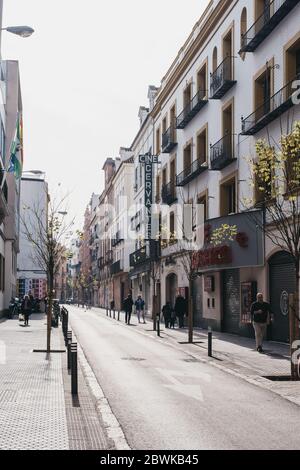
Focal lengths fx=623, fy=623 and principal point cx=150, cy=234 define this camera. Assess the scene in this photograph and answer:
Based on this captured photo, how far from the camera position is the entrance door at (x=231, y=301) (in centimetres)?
2528

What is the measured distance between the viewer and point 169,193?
121ft

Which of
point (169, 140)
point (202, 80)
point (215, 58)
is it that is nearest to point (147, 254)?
point (169, 140)

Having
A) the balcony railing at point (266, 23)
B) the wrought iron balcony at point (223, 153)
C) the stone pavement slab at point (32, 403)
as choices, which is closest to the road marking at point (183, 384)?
the stone pavement slab at point (32, 403)

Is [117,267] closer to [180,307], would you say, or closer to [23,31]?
[180,307]

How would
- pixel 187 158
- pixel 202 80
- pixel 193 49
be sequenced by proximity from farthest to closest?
pixel 187 158, pixel 193 49, pixel 202 80

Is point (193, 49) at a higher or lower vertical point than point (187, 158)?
higher

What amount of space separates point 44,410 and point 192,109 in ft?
77.5

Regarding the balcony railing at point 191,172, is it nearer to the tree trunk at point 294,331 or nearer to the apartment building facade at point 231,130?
the apartment building facade at point 231,130

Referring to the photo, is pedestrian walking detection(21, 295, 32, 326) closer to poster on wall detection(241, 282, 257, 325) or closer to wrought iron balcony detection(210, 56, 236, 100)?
poster on wall detection(241, 282, 257, 325)

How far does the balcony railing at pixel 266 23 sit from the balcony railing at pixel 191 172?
7.08 m

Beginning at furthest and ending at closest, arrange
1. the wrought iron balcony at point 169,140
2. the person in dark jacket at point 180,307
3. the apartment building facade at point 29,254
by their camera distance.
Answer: the apartment building facade at point 29,254 → the wrought iron balcony at point 169,140 → the person in dark jacket at point 180,307

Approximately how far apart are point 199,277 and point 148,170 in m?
13.6

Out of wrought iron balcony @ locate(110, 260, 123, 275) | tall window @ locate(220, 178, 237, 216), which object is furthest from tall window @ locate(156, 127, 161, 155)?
wrought iron balcony @ locate(110, 260, 123, 275)

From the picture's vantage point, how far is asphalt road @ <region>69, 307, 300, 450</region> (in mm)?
7301
